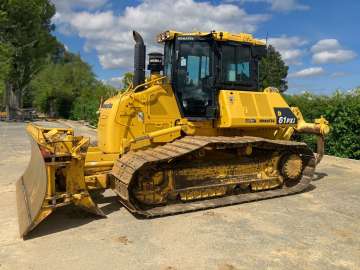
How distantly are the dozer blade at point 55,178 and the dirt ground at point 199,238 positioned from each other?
243 millimetres

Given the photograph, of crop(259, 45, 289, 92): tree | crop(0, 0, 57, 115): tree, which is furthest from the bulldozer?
crop(259, 45, 289, 92): tree

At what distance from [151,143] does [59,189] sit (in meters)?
1.91

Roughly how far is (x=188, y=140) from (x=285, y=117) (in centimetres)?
237

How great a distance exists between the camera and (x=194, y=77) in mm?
7582

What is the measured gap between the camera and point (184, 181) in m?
6.95

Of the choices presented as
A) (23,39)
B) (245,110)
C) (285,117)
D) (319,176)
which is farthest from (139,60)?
(23,39)

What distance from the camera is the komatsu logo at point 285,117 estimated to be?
8.13 meters

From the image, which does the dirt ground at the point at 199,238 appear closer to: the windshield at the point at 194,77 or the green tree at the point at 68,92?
the windshield at the point at 194,77

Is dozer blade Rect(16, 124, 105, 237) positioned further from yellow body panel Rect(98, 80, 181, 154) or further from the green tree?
the green tree

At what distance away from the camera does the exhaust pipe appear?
7.25m

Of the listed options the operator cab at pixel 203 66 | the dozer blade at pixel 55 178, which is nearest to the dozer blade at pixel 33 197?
the dozer blade at pixel 55 178

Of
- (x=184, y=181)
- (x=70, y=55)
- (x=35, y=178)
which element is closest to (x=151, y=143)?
(x=184, y=181)

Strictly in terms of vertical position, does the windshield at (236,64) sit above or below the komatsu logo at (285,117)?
above

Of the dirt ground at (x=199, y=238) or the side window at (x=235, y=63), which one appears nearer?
the dirt ground at (x=199, y=238)
